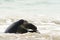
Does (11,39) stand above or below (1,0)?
below

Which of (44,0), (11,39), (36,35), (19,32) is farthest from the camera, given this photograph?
(44,0)

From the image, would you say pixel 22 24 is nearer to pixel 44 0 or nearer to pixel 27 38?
pixel 27 38

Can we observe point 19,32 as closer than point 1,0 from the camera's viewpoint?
Yes

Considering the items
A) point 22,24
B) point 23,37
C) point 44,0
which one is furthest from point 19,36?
point 44,0

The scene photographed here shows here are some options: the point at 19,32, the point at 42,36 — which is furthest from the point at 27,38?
the point at 19,32

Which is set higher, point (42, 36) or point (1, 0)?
point (1, 0)

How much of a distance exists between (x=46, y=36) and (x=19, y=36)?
0.48 meters

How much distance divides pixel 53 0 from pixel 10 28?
11.3 meters

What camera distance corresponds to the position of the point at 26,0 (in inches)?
637

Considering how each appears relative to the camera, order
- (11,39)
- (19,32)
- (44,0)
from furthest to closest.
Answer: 1. (44,0)
2. (19,32)
3. (11,39)

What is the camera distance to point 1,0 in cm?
1582

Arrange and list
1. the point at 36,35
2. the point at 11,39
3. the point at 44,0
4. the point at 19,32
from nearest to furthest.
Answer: the point at 11,39, the point at 36,35, the point at 19,32, the point at 44,0

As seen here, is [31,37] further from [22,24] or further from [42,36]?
[22,24]

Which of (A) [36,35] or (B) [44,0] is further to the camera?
(B) [44,0]
